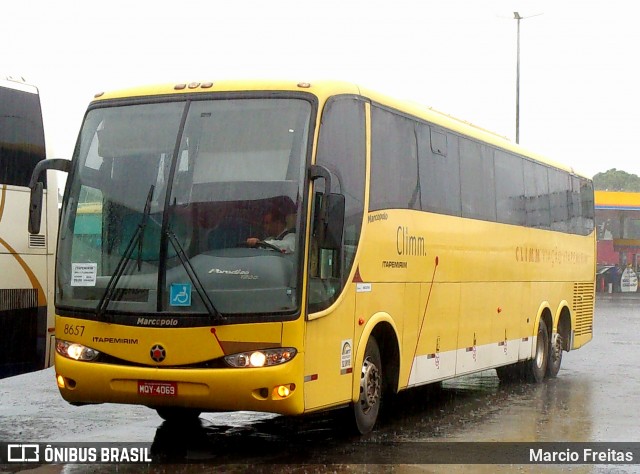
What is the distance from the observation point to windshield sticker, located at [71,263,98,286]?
9586mm

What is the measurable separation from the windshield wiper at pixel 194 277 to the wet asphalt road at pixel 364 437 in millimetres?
1212

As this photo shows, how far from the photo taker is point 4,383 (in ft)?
50.5

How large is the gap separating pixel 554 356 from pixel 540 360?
0.65m

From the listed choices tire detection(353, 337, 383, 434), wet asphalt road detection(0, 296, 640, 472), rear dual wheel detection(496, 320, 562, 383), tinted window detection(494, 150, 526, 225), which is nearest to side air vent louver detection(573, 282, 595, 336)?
rear dual wheel detection(496, 320, 562, 383)

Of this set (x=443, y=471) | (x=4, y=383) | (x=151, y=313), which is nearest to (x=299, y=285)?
(x=151, y=313)

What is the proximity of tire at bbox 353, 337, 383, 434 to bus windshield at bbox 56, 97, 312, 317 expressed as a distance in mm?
1838

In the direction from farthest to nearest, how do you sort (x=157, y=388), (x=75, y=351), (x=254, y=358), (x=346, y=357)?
(x=346, y=357) → (x=75, y=351) → (x=157, y=388) → (x=254, y=358)

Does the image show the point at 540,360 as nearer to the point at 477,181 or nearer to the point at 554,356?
the point at 554,356

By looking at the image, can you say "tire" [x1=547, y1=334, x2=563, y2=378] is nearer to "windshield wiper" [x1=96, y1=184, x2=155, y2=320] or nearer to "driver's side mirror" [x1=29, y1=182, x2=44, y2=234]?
"windshield wiper" [x1=96, y1=184, x2=155, y2=320]

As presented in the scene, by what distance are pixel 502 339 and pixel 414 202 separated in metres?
3.76

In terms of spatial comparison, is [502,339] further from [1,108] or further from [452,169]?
[1,108]

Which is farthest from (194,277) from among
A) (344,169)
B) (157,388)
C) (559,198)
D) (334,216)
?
(559,198)

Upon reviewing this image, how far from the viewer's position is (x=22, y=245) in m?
10.8

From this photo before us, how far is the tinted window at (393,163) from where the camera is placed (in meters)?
11.0
